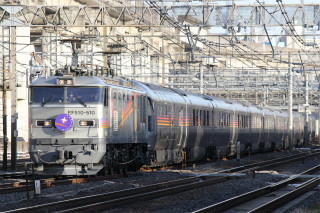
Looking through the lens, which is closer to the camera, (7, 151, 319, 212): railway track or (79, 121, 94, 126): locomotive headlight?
(7, 151, 319, 212): railway track

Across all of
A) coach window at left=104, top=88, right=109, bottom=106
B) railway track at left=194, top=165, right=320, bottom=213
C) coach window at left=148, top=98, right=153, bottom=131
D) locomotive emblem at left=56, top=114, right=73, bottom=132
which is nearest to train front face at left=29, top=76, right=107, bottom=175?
locomotive emblem at left=56, top=114, right=73, bottom=132

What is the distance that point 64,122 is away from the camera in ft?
64.6

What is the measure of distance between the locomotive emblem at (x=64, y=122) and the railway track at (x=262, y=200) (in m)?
5.76

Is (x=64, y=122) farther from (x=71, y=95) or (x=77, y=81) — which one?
(x=77, y=81)

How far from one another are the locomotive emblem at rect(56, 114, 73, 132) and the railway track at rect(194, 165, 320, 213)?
227 inches

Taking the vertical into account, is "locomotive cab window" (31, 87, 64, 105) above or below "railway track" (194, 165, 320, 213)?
above

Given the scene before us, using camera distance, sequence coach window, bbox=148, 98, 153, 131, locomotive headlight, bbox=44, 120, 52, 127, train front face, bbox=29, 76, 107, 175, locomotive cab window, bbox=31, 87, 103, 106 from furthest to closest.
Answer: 1. coach window, bbox=148, 98, 153, 131
2. locomotive cab window, bbox=31, 87, 103, 106
3. locomotive headlight, bbox=44, 120, 52, 127
4. train front face, bbox=29, 76, 107, 175

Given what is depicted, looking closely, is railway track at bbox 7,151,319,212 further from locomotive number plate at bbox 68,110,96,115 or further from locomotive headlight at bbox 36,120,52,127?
locomotive headlight at bbox 36,120,52,127

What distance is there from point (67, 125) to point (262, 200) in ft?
20.6

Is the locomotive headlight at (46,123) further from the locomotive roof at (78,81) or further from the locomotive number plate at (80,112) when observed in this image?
the locomotive roof at (78,81)

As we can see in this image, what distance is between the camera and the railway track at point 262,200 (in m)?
14.0

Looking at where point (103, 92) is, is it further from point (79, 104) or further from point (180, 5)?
point (180, 5)

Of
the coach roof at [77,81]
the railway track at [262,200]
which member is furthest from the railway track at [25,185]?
the railway track at [262,200]

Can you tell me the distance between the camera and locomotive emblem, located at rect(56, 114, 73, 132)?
19.7 metres
